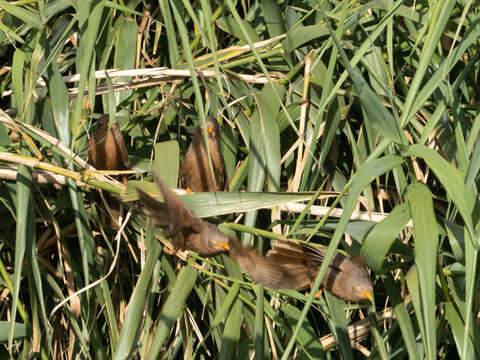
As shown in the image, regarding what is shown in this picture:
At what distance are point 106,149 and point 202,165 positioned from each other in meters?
0.19

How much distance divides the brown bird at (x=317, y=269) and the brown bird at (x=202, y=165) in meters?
0.28

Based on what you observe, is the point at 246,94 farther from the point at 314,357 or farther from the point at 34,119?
the point at 314,357

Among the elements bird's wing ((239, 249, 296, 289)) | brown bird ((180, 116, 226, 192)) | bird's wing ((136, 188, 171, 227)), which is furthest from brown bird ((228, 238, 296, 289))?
brown bird ((180, 116, 226, 192))

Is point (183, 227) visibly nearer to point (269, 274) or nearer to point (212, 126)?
point (269, 274)

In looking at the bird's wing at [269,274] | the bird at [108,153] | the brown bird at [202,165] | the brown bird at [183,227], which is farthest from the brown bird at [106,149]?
the bird's wing at [269,274]

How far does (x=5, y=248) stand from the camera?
130 cm

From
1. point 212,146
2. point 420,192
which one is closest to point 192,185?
point 212,146

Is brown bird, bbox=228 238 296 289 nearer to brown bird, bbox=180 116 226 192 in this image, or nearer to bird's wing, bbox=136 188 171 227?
bird's wing, bbox=136 188 171 227

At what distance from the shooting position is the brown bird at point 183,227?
970 millimetres

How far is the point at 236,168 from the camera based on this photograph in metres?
1.31

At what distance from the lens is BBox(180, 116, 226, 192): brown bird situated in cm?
125

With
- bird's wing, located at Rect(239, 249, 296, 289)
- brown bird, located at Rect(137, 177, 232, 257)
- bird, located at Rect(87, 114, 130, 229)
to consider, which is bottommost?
bird's wing, located at Rect(239, 249, 296, 289)

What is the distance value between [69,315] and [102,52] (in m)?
0.56

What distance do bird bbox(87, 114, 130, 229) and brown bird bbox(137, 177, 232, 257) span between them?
177 mm
